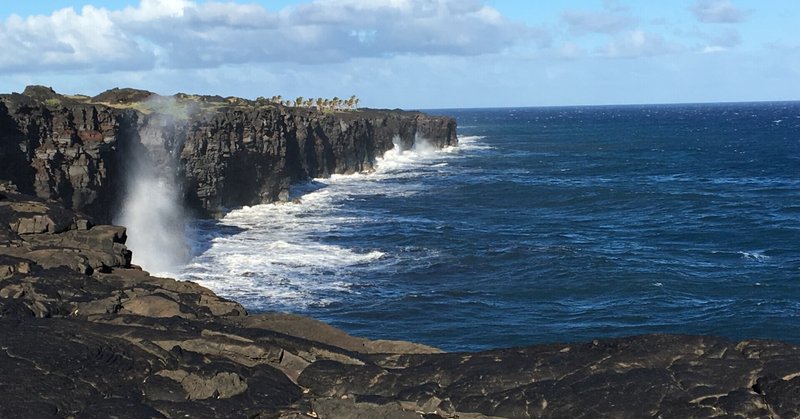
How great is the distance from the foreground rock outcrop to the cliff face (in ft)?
101

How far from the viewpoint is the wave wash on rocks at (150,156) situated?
55469 mm

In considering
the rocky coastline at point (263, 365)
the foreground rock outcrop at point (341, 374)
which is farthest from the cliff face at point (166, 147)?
the foreground rock outcrop at point (341, 374)

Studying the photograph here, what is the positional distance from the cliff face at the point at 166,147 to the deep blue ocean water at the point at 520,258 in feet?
12.0

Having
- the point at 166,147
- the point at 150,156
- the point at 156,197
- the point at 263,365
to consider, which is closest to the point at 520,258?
the point at 156,197

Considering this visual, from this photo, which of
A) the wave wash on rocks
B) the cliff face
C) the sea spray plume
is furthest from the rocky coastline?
the sea spray plume

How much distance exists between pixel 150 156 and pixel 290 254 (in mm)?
16352

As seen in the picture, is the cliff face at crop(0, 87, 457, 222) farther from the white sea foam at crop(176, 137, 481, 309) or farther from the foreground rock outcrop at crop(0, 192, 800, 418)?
the foreground rock outcrop at crop(0, 192, 800, 418)

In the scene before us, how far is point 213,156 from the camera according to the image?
80.0 meters

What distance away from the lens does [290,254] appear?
6388 centimetres

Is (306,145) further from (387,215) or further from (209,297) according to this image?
(209,297)

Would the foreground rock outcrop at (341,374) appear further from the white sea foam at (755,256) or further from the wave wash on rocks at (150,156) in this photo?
the white sea foam at (755,256)

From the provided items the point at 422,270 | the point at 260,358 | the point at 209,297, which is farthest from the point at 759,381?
the point at 422,270

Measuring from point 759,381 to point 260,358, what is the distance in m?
12.3

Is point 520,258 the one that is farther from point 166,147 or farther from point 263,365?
point 263,365
